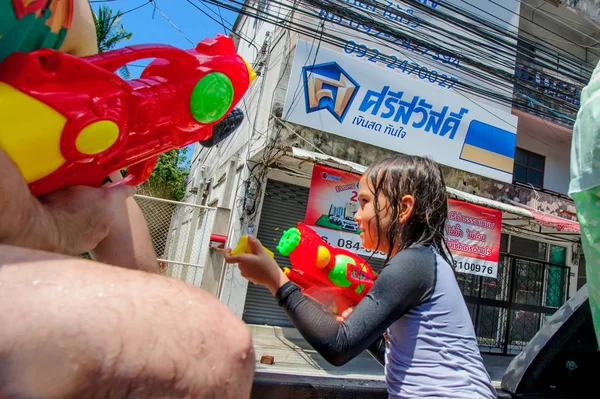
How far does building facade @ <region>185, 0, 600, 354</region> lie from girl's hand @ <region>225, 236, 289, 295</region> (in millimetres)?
3838

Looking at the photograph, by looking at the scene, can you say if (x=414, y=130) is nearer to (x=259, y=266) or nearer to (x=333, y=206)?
(x=333, y=206)

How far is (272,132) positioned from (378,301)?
4.61 metres

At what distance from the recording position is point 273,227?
6.07 metres

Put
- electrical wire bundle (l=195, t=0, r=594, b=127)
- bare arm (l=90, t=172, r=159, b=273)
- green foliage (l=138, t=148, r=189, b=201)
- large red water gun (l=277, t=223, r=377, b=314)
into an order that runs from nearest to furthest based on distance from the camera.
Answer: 1. bare arm (l=90, t=172, r=159, b=273)
2. large red water gun (l=277, t=223, r=377, b=314)
3. electrical wire bundle (l=195, t=0, r=594, b=127)
4. green foliage (l=138, t=148, r=189, b=201)

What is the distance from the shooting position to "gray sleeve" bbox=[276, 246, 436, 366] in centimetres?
94

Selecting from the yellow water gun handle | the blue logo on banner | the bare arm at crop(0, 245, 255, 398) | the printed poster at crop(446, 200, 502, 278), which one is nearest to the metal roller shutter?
the printed poster at crop(446, 200, 502, 278)

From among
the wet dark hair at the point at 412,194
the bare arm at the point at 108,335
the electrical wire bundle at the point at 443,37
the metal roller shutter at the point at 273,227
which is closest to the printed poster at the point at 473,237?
the metal roller shutter at the point at 273,227

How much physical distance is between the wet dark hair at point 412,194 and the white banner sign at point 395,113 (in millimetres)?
4349

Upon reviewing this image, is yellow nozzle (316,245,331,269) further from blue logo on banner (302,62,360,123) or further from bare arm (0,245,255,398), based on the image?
blue logo on banner (302,62,360,123)

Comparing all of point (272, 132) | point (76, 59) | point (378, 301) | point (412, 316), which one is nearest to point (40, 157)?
point (76, 59)

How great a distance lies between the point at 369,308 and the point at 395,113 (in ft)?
17.6

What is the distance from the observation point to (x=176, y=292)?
14.7 inches

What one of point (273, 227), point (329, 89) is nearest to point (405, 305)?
point (329, 89)

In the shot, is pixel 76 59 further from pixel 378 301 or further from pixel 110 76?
pixel 378 301
